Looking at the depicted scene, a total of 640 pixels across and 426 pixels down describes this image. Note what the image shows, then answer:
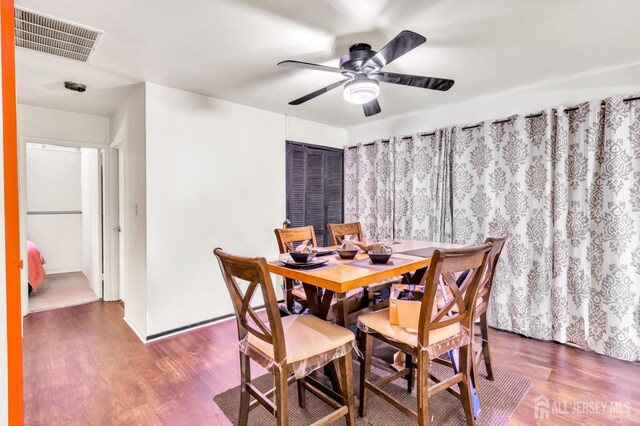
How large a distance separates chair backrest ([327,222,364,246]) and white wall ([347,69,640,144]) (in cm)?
159

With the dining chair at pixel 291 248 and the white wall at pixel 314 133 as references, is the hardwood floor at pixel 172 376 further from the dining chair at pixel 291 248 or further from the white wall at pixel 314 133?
the white wall at pixel 314 133

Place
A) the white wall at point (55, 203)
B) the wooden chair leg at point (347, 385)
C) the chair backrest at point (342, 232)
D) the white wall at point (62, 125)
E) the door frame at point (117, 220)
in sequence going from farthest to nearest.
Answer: the white wall at point (55, 203) < the door frame at point (117, 220) < the white wall at point (62, 125) < the chair backrest at point (342, 232) < the wooden chair leg at point (347, 385)

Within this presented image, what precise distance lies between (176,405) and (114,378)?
65 cm

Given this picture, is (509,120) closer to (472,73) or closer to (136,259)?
(472,73)

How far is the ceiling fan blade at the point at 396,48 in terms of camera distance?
5.11 ft

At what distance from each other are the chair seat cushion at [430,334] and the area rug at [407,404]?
0.56 m

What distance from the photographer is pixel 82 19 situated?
5.95 ft

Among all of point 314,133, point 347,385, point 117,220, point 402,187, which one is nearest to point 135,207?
point 117,220

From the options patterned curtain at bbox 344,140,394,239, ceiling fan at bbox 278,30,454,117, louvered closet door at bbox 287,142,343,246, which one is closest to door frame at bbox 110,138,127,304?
louvered closet door at bbox 287,142,343,246

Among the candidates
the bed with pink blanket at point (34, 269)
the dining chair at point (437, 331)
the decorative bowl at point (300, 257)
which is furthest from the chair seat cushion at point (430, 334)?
the bed with pink blanket at point (34, 269)

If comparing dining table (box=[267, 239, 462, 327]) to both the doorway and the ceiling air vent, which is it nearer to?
the ceiling air vent

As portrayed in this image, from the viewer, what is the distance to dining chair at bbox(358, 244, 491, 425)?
1.41 meters

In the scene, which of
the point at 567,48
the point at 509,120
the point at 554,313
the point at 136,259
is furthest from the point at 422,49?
the point at 136,259

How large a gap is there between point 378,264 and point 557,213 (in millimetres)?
2026
